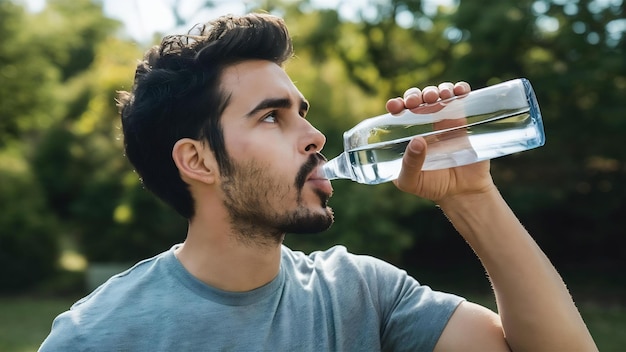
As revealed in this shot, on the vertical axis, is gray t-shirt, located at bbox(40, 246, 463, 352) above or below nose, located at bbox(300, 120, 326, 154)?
below

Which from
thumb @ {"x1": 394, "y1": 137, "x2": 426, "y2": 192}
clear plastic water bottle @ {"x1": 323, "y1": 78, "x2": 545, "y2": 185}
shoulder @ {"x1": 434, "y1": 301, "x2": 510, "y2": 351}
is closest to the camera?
thumb @ {"x1": 394, "y1": 137, "x2": 426, "y2": 192}

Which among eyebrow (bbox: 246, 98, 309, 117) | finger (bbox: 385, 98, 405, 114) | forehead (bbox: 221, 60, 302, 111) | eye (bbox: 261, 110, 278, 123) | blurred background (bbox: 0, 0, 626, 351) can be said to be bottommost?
blurred background (bbox: 0, 0, 626, 351)

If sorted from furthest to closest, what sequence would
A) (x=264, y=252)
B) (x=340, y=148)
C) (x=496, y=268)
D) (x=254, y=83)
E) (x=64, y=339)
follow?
1. (x=340, y=148)
2. (x=254, y=83)
3. (x=264, y=252)
4. (x=496, y=268)
5. (x=64, y=339)

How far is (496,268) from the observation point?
208cm

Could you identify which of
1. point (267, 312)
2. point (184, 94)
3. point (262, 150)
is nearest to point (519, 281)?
point (267, 312)

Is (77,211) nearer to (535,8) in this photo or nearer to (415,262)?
(415,262)

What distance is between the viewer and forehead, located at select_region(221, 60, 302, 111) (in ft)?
7.43

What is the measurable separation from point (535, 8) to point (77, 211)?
9.03 m

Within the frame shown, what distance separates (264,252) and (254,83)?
522mm

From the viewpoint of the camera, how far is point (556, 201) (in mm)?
14141

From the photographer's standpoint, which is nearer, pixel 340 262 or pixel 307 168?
pixel 307 168

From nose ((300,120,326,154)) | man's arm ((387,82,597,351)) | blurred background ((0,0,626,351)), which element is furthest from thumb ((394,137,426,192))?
blurred background ((0,0,626,351))

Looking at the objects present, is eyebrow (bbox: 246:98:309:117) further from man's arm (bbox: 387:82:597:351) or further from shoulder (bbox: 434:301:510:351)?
shoulder (bbox: 434:301:510:351)

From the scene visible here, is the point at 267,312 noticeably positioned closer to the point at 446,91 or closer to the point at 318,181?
the point at 318,181
